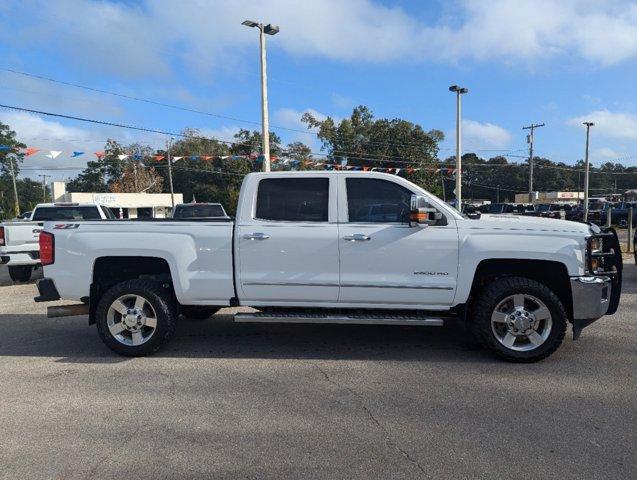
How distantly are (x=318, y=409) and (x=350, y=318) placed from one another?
1.24 metres

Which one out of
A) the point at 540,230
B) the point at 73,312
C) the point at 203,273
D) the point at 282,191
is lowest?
the point at 73,312

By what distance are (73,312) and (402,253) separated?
3.59m

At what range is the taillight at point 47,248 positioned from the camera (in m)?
5.57

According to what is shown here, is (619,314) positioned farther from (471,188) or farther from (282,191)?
(471,188)

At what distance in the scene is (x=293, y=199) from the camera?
217 inches

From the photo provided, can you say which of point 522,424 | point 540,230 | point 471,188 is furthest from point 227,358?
point 471,188

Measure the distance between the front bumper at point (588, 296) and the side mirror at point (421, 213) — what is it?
1447 millimetres

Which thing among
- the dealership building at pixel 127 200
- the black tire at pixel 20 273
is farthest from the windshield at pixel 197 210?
the dealership building at pixel 127 200

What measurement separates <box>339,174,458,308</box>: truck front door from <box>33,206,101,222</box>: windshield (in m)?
9.24

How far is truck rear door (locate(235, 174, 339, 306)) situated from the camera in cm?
529

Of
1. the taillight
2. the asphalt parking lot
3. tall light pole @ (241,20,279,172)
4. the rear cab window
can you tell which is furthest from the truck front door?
tall light pole @ (241,20,279,172)

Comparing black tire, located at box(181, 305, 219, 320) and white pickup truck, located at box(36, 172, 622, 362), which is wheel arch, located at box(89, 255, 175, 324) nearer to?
white pickup truck, located at box(36, 172, 622, 362)

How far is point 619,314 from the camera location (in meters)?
7.27

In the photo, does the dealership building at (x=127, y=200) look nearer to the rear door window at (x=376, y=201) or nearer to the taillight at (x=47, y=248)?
the taillight at (x=47, y=248)
